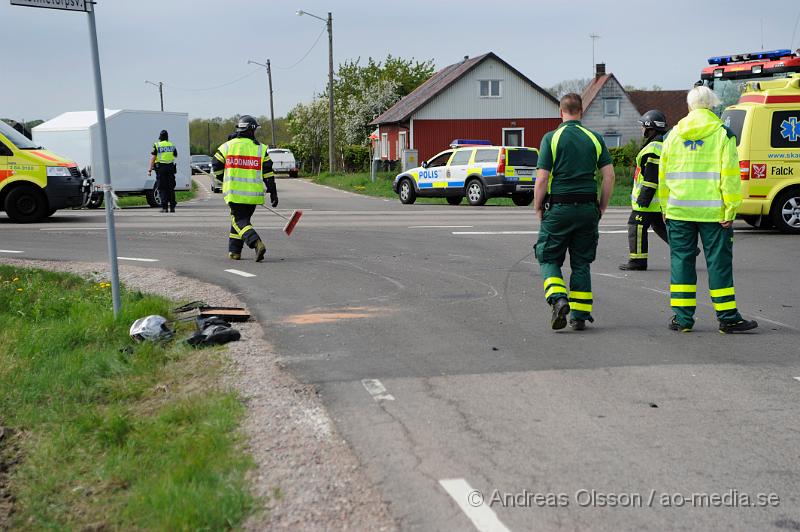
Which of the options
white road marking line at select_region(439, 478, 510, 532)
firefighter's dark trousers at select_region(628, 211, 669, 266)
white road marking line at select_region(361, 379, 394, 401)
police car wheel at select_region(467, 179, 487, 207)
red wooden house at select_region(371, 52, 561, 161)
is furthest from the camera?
red wooden house at select_region(371, 52, 561, 161)

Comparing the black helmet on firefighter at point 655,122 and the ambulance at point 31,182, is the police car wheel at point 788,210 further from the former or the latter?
the ambulance at point 31,182

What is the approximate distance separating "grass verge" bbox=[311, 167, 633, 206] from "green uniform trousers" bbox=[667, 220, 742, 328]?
63.6 ft

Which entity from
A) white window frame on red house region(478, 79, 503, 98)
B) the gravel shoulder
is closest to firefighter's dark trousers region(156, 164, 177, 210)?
the gravel shoulder

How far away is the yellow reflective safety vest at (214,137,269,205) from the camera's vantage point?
12398 millimetres

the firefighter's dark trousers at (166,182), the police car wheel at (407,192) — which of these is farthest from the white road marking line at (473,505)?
the police car wheel at (407,192)

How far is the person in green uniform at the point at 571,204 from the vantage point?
7.80m

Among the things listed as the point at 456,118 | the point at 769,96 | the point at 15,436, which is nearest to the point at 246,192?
the point at 15,436

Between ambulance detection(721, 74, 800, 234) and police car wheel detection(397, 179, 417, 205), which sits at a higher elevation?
ambulance detection(721, 74, 800, 234)

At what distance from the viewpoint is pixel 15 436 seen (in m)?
6.47

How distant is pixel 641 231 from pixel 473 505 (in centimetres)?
832

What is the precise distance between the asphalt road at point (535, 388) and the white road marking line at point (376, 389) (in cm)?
2

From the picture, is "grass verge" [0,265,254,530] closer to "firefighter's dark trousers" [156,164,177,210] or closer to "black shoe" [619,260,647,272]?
"black shoe" [619,260,647,272]

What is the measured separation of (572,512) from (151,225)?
15.8 meters

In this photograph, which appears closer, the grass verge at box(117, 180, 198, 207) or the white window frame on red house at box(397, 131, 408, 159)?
the grass verge at box(117, 180, 198, 207)
